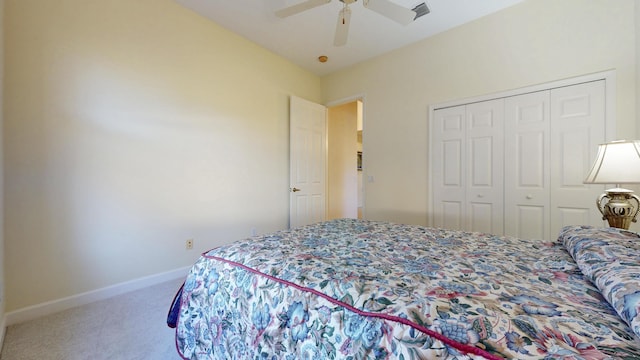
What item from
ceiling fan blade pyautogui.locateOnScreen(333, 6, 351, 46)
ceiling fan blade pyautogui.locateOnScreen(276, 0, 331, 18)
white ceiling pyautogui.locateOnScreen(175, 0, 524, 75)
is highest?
white ceiling pyautogui.locateOnScreen(175, 0, 524, 75)

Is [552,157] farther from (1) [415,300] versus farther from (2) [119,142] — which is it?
(2) [119,142]

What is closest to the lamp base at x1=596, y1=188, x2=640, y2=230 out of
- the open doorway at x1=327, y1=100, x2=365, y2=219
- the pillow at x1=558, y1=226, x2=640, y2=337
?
the pillow at x1=558, y1=226, x2=640, y2=337

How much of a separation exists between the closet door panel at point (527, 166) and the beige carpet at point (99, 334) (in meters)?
3.03

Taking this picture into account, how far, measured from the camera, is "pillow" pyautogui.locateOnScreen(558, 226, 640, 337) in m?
0.61

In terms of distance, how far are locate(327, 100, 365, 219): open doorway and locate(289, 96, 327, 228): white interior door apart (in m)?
0.40

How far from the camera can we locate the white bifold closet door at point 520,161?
2188 mm

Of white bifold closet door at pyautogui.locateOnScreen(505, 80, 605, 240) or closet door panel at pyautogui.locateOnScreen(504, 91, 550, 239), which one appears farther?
closet door panel at pyautogui.locateOnScreen(504, 91, 550, 239)

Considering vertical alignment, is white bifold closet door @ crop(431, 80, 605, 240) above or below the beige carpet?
above

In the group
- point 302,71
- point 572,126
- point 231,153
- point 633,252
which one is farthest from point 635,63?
point 231,153

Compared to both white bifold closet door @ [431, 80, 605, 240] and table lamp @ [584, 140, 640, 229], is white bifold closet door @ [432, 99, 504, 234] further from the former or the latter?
table lamp @ [584, 140, 640, 229]

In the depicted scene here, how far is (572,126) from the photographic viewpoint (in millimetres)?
2227

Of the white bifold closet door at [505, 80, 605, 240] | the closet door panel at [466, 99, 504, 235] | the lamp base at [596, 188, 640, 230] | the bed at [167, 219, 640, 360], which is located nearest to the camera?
the bed at [167, 219, 640, 360]

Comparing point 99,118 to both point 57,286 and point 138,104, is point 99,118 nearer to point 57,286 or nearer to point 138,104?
point 138,104

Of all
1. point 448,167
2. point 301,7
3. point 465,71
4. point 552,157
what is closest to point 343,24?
point 301,7
